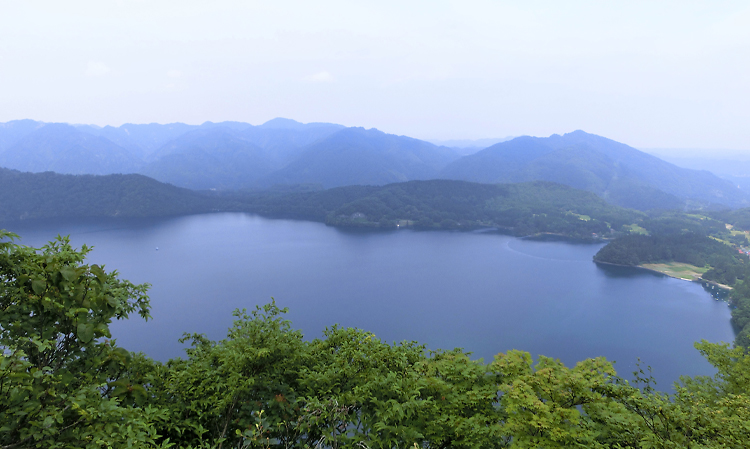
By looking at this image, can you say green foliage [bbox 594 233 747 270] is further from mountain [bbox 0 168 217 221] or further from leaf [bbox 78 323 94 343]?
mountain [bbox 0 168 217 221]

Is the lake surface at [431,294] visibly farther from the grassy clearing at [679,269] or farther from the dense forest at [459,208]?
the dense forest at [459,208]

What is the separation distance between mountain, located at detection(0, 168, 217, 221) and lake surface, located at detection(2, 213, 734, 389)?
40.6m

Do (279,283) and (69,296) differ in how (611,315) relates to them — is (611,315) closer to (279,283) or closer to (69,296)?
(279,283)

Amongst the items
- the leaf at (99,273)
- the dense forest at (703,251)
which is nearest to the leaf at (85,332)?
the leaf at (99,273)

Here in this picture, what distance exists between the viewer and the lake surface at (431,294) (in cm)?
4753

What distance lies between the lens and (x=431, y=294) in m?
64.9

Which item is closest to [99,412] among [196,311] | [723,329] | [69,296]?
[69,296]

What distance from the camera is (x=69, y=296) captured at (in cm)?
491

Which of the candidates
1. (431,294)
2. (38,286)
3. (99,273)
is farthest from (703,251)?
(38,286)

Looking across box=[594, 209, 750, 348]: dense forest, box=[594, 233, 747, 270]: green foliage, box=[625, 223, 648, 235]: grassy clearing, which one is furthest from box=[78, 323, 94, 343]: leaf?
box=[625, 223, 648, 235]: grassy clearing

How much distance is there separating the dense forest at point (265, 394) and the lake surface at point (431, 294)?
3836 cm

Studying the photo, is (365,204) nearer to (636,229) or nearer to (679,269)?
Answer: (636,229)

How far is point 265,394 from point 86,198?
190540mm

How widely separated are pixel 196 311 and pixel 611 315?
65289 millimetres
